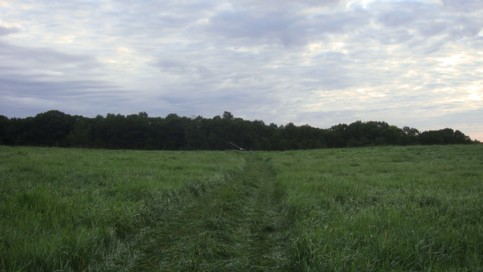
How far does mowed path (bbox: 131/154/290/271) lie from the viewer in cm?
511

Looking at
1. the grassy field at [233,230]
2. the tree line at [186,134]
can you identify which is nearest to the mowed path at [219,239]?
the grassy field at [233,230]

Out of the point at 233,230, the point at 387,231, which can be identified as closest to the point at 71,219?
the point at 233,230

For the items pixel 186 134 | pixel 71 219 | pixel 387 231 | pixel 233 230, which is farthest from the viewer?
pixel 186 134

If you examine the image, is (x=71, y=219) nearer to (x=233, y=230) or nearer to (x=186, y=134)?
(x=233, y=230)

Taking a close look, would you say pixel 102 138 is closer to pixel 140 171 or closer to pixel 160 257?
pixel 140 171

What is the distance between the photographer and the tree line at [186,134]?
76.2 metres

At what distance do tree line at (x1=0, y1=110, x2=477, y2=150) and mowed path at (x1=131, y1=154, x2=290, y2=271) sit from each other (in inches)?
2778

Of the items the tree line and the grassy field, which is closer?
the grassy field

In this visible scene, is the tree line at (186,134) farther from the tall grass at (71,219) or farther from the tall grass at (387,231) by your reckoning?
the tall grass at (387,231)

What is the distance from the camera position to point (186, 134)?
8319cm

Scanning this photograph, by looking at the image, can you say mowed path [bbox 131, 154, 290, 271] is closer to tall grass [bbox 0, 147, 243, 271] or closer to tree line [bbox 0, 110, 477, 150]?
tall grass [bbox 0, 147, 243, 271]

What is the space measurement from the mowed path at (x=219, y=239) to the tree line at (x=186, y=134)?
70.6 meters

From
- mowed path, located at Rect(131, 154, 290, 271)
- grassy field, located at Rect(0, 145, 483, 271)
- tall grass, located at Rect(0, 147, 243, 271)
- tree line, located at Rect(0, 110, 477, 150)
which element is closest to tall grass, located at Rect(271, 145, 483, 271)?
grassy field, located at Rect(0, 145, 483, 271)

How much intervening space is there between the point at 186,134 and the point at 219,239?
3074 inches
